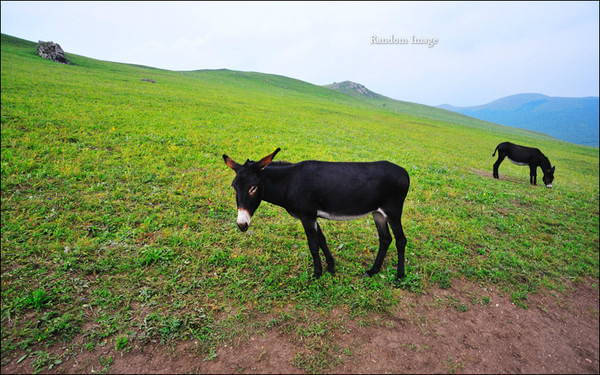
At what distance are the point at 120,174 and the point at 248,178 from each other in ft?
24.7

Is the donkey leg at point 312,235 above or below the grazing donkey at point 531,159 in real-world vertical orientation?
below

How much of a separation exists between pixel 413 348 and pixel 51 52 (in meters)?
73.3

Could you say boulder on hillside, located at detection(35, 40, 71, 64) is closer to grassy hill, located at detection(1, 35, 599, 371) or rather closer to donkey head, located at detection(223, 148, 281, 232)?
grassy hill, located at detection(1, 35, 599, 371)

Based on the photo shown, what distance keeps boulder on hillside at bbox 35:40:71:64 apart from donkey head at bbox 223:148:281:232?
222 feet

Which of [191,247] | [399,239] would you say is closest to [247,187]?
[191,247]

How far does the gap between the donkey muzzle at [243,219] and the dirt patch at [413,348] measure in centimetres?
193

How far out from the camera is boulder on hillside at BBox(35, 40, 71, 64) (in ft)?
160

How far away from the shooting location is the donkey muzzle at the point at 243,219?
4.80m

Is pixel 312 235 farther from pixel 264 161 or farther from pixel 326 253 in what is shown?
pixel 264 161

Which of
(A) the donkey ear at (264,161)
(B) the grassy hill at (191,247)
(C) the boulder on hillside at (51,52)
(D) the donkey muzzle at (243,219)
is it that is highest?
(C) the boulder on hillside at (51,52)

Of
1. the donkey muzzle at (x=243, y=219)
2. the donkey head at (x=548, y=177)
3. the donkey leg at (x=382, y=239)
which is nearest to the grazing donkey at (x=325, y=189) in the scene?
the donkey muzzle at (x=243, y=219)

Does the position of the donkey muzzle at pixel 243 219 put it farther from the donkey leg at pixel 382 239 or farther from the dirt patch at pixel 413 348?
the donkey leg at pixel 382 239

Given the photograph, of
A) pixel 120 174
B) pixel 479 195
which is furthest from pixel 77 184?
pixel 479 195

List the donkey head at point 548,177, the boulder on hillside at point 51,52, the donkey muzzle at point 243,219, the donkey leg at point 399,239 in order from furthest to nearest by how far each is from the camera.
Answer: the boulder on hillside at point 51,52 < the donkey head at point 548,177 < the donkey leg at point 399,239 < the donkey muzzle at point 243,219
